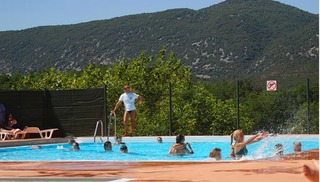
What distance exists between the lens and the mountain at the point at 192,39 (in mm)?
79125

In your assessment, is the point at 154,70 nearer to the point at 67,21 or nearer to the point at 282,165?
the point at 282,165

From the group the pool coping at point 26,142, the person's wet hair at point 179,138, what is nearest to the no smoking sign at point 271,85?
the pool coping at point 26,142

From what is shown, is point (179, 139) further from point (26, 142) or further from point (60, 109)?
point (60, 109)

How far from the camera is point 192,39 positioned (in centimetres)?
9062

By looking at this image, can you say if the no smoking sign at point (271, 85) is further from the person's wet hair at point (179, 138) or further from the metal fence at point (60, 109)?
the person's wet hair at point (179, 138)

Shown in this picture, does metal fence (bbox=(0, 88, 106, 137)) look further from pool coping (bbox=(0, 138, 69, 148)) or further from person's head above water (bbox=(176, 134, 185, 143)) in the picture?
person's head above water (bbox=(176, 134, 185, 143))

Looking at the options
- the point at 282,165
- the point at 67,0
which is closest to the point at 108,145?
the point at 282,165

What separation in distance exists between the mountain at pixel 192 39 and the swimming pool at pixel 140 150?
5436cm

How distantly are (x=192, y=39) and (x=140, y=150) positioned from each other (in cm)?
7545

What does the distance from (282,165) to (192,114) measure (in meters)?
16.0

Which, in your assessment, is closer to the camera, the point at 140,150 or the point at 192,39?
the point at 140,150

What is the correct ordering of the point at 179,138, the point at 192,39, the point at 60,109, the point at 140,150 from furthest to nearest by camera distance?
the point at 192,39, the point at 60,109, the point at 140,150, the point at 179,138

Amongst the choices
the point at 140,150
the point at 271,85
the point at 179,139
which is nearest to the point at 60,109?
the point at 140,150

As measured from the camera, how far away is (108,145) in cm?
1487
